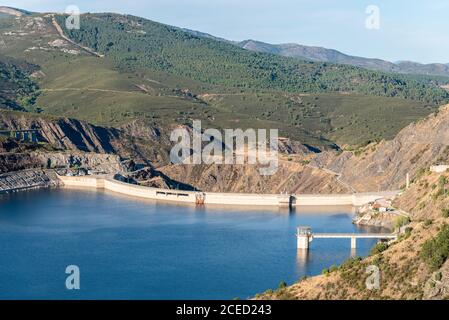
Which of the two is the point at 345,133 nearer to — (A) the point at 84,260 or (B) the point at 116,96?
(B) the point at 116,96

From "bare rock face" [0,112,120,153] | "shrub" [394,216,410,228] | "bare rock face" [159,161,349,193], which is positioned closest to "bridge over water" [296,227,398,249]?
"shrub" [394,216,410,228]

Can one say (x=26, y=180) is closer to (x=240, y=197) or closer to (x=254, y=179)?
(x=254, y=179)

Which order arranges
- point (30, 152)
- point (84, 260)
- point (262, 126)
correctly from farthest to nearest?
point (262, 126) < point (30, 152) < point (84, 260)

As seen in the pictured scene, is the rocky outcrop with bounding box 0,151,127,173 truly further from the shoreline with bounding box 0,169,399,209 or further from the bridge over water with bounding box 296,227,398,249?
the bridge over water with bounding box 296,227,398,249

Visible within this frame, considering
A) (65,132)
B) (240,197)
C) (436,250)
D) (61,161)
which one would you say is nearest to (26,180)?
(61,161)

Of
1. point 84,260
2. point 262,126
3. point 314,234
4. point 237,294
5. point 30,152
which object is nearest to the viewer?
Result: point 237,294
